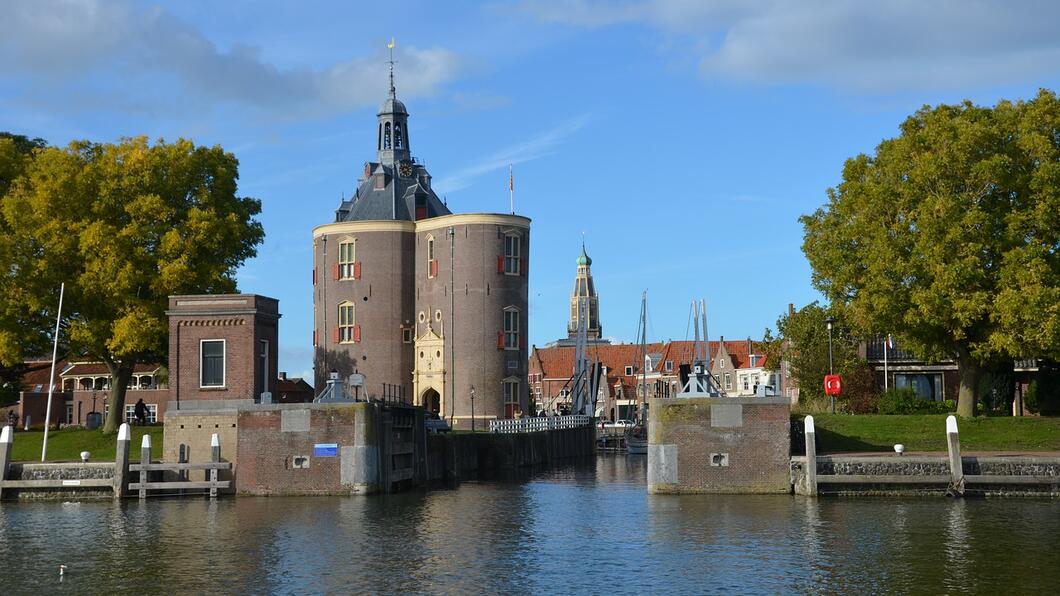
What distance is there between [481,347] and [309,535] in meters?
46.2

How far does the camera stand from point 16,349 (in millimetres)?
57219

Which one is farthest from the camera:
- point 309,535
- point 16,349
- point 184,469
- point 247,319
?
point 16,349

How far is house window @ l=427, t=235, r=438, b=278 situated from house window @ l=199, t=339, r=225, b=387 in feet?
106

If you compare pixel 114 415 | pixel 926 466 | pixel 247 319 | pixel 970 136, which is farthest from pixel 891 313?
pixel 114 415

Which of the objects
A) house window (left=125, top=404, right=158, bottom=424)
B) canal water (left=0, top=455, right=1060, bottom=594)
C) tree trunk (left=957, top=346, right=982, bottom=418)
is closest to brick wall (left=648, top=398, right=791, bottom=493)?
canal water (left=0, top=455, right=1060, bottom=594)

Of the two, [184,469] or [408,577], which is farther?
[184,469]

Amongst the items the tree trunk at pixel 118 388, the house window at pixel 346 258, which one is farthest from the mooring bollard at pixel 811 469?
the house window at pixel 346 258

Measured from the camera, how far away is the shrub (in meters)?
58.6

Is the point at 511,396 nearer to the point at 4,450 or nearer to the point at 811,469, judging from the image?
the point at 4,450

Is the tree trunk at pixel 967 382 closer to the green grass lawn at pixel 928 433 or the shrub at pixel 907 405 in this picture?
the green grass lawn at pixel 928 433

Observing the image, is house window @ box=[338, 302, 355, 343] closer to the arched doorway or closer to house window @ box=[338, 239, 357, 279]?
house window @ box=[338, 239, 357, 279]

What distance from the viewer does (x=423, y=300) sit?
8288 centimetres

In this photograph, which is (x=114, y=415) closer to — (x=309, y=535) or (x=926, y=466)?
(x=309, y=535)

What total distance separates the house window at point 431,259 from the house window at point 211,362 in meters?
32.4
